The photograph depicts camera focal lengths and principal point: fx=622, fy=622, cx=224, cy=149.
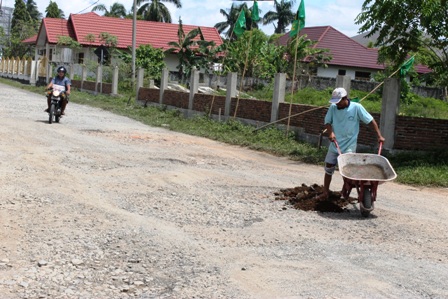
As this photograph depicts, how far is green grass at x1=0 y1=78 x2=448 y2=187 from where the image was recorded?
11516 millimetres

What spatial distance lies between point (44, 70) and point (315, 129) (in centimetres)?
3689

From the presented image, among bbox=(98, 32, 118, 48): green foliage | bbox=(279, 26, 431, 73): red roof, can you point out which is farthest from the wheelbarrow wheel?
bbox=(98, 32, 118, 48): green foliage

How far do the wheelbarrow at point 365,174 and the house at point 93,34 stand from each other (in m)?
40.2

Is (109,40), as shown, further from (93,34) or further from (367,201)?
(367,201)

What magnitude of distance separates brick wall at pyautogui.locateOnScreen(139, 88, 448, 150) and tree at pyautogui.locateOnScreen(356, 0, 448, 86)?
132 cm

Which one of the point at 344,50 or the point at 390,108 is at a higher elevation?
the point at 344,50

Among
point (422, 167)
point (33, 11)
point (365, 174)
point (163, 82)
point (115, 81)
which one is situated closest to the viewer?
point (365, 174)

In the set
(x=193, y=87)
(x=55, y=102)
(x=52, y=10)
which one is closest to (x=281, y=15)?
(x=52, y=10)

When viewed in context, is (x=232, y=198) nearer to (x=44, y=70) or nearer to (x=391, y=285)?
(x=391, y=285)

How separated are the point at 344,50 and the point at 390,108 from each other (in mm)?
34820

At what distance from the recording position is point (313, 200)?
812cm

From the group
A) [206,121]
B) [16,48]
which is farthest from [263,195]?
[16,48]

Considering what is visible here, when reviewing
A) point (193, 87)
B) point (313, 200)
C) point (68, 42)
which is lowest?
point (313, 200)

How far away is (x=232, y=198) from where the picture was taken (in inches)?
328
